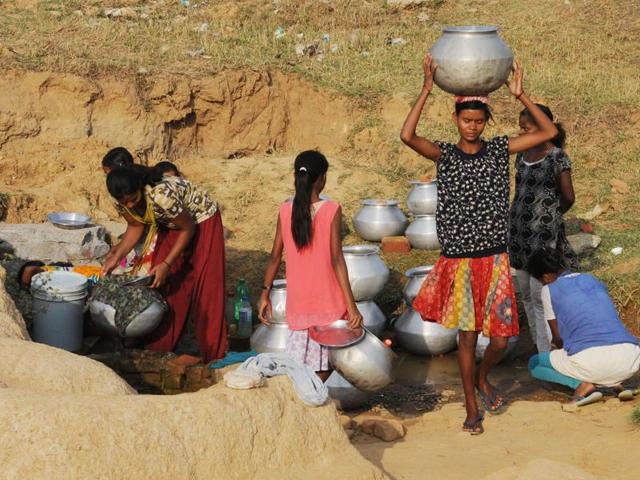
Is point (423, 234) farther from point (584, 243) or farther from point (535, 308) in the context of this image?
point (535, 308)

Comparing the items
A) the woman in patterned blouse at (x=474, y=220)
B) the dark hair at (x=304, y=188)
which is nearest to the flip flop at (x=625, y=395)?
the woman in patterned blouse at (x=474, y=220)

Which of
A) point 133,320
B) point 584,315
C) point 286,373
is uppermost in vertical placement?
point 286,373

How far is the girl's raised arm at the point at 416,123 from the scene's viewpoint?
480 centimetres

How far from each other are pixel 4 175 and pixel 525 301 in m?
6.14

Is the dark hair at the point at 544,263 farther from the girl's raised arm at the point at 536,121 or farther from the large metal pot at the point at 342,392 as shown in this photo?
the large metal pot at the point at 342,392

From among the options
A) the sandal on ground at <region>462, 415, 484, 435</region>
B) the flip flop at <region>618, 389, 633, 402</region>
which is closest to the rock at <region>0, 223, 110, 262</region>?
the sandal on ground at <region>462, 415, 484, 435</region>

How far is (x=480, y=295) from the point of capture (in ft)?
16.4

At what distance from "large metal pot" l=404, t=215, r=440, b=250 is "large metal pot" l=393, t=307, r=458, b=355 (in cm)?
199

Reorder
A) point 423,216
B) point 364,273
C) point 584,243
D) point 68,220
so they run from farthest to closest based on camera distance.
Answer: point 423,216
point 584,243
point 68,220
point 364,273

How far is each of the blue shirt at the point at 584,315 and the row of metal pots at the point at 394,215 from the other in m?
3.68

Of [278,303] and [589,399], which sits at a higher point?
[278,303]

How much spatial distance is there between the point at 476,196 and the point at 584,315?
1.06 m

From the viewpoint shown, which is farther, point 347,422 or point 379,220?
point 379,220

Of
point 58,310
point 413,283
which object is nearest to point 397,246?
point 413,283
